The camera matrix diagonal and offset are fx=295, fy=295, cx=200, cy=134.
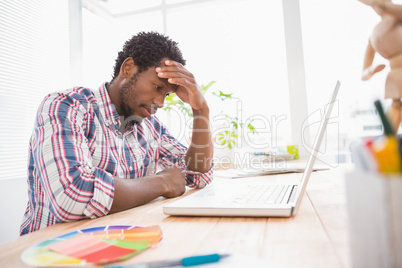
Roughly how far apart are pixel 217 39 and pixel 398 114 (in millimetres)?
2234

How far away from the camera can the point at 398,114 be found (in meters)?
0.56

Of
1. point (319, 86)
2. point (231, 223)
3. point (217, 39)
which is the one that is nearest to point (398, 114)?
point (231, 223)

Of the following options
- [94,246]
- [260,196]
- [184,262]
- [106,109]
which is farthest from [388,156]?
[106,109]

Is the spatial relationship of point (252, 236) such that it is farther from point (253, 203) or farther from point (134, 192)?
point (134, 192)

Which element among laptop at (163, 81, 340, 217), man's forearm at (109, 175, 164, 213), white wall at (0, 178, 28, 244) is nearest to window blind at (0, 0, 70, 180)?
white wall at (0, 178, 28, 244)

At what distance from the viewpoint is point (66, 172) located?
72cm

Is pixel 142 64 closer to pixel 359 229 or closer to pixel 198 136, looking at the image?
pixel 198 136

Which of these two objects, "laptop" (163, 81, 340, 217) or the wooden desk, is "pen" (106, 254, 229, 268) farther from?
"laptop" (163, 81, 340, 217)

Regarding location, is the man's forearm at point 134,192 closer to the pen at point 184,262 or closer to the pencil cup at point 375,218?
the pen at point 184,262

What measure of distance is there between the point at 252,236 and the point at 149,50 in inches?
36.7

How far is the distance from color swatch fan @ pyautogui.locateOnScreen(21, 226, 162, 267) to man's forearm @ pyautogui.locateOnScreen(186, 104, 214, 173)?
0.68 m

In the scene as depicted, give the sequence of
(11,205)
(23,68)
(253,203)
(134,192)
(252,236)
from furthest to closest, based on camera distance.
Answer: (23,68)
(11,205)
(134,192)
(253,203)
(252,236)

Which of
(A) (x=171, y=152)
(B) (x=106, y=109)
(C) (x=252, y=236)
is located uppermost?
(B) (x=106, y=109)

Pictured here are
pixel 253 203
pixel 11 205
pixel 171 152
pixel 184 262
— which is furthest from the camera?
pixel 11 205
